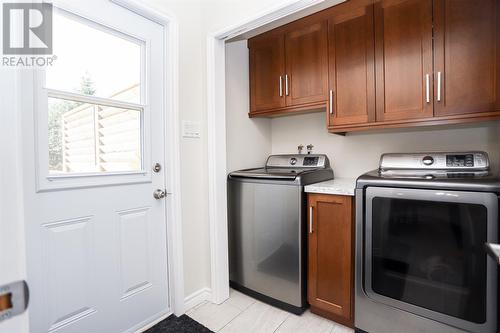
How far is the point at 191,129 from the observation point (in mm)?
→ 1869

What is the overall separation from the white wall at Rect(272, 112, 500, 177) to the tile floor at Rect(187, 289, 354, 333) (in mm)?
1194

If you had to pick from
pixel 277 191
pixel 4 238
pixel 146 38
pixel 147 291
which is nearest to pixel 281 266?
pixel 277 191

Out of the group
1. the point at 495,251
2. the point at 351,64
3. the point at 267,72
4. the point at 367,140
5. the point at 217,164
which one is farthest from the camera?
the point at 267,72

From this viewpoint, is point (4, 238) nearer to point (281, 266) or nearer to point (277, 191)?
point (277, 191)

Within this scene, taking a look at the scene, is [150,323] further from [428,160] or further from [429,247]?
[428,160]

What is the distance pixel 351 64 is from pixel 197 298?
2119 millimetres

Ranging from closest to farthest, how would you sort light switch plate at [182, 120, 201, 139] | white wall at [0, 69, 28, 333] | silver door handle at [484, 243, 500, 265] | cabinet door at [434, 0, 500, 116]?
white wall at [0, 69, 28, 333] < silver door handle at [484, 243, 500, 265] < cabinet door at [434, 0, 500, 116] < light switch plate at [182, 120, 201, 139]

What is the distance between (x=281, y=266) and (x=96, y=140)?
1494 mm

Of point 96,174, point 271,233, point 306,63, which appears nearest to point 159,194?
point 96,174

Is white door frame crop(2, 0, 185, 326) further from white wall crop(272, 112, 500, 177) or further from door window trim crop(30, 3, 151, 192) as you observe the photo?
white wall crop(272, 112, 500, 177)

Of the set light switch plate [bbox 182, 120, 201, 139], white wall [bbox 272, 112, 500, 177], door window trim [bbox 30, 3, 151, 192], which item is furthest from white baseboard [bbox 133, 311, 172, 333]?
white wall [bbox 272, 112, 500, 177]

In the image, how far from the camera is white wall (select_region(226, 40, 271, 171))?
7.07 feet

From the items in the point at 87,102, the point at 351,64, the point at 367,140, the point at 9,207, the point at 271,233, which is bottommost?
the point at 271,233

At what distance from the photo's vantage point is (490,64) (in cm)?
135
